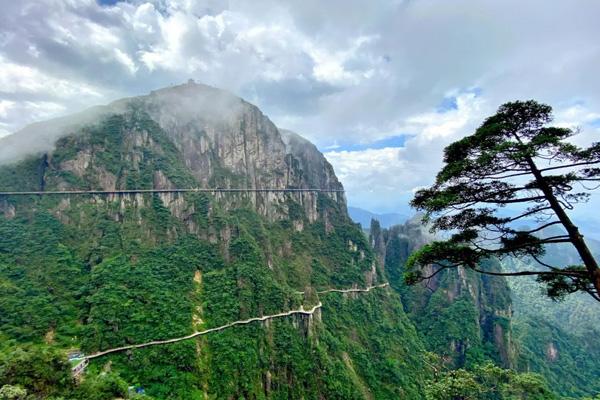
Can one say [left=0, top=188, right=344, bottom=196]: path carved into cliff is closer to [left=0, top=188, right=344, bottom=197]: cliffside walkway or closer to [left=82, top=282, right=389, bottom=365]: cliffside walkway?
[left=0, top=188, right=344, bottom=197]: cliffside walkway

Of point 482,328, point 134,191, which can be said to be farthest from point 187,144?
point 482,328

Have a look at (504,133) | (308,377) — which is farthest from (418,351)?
(504,133)

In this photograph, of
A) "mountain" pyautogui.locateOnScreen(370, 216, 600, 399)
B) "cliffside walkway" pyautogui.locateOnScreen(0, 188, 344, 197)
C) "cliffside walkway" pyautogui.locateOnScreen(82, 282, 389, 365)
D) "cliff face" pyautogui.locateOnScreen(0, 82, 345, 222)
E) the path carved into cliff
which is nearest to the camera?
"cliffside walkway" pyautogui.locateOnScreen(82, 282, 389, 365)

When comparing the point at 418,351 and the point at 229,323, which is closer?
the point at 229,323

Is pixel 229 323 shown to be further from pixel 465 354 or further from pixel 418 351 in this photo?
pixel 465 354

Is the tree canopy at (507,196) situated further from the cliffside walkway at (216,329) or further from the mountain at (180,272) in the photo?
the cliffside walkway at (216,329)

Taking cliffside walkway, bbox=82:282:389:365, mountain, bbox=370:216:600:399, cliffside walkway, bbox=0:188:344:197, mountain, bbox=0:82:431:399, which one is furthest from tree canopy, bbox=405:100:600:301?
mountain, bbox=370:216:600:399

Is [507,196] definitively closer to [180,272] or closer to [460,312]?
[180,272]
